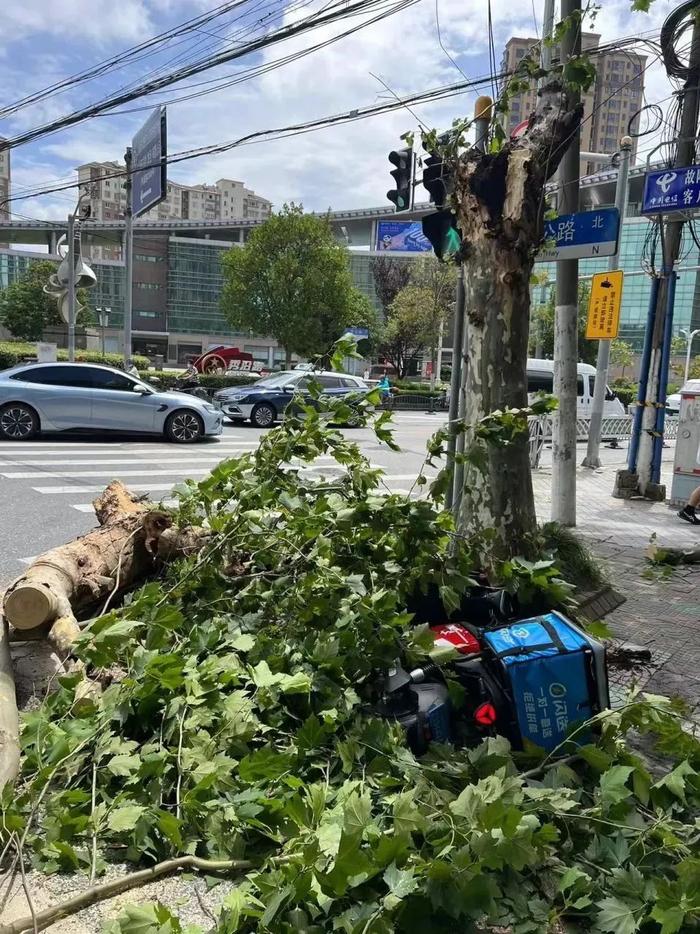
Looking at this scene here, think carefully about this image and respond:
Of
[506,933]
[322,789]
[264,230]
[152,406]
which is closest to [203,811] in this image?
[322,789]

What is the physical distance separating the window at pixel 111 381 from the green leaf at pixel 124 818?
11.2 metres

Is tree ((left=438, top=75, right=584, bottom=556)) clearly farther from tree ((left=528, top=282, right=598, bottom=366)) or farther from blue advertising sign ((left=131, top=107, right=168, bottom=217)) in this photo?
tree ((left=528, top=282, right=598, bottom=366))

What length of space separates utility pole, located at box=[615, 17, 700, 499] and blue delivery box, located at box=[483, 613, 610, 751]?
792 centimetres

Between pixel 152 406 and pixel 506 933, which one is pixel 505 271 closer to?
pixel 506 933

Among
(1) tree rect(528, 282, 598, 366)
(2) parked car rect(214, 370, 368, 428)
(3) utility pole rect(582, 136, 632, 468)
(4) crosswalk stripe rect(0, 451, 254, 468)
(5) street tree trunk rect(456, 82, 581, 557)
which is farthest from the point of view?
(1) tree rect(528, 282, 598, 366)

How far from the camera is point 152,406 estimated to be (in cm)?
1305

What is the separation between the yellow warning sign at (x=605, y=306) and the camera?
12.1 metres

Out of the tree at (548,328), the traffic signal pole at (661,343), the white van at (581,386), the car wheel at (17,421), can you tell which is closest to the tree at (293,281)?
the white van at (581,386)

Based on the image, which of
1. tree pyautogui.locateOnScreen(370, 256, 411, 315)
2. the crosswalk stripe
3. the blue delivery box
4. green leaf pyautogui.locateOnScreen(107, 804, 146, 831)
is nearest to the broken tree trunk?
green leaf pyautogui.locateOnScreen(107, 804, 146, 831)

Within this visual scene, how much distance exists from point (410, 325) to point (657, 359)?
34.8 m

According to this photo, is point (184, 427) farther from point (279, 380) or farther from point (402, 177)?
point (402, 177)

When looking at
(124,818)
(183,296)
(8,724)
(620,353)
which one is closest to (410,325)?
(620,353)

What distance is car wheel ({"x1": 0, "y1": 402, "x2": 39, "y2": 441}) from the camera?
12016 mm

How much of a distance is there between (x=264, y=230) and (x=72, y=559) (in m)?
30.5
